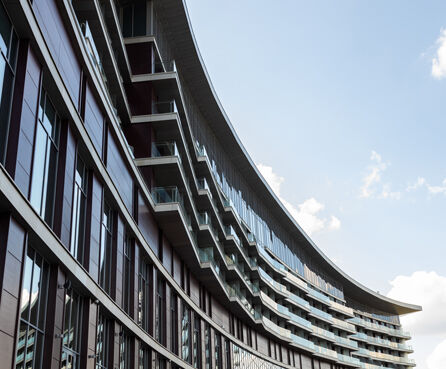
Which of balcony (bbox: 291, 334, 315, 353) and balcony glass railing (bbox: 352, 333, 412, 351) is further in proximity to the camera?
balcony glass railing (bbox: 352, 333, 412, 351)

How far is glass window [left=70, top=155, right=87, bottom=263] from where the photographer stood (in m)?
22.4


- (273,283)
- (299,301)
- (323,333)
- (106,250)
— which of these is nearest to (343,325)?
(323,333)

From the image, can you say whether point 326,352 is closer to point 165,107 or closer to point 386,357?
point 386,357

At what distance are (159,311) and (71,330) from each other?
1316 centimetres

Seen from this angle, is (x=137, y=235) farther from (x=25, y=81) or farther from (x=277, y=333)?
(x=277, y=333)

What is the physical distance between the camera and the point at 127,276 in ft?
96.5

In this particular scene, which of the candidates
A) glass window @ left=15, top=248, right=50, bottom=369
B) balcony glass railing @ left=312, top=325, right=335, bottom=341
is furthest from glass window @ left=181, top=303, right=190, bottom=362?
balcony glass railing @ left=312, top=325, right=335, bottom=341

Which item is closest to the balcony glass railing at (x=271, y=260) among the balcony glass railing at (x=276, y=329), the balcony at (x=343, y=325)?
the balcony glass railing at (x=276, y=329)

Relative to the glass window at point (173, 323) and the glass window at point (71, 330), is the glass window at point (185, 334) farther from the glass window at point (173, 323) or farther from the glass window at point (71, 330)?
the glass window at point (71, 330)

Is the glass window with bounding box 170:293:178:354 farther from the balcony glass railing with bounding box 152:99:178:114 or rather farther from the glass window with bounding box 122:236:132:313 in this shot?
the balcony glass railing with bounding box 152:99:178:114

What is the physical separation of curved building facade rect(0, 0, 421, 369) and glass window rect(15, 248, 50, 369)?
6 centimetres

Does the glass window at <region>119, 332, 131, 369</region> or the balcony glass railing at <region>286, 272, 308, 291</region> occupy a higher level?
the balcony glass railing at <region>286, 272, 308, 291</region>

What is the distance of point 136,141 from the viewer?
113 ft

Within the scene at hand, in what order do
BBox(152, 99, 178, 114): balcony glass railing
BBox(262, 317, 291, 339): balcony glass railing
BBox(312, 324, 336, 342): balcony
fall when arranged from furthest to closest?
BBox(312, 324, 336, 342): balcony, BBox(262, 317, 291, 339): balcony glass railing, BBox(152, 99, 178, 114): balcony glass railing
